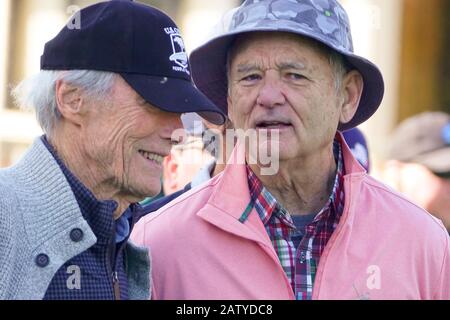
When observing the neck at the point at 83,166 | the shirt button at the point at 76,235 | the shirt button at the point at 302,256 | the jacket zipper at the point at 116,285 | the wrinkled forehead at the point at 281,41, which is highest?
the wrinkled forehead at the point at 281,41

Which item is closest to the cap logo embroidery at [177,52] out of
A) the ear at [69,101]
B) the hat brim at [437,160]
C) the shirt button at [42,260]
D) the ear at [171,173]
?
the ear at [69,101]

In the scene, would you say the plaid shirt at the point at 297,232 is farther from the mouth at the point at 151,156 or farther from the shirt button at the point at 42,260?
the shirt button at the point at 42,260

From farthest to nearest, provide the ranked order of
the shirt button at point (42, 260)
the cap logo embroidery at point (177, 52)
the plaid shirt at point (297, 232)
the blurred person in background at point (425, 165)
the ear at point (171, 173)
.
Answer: the blurred person in background at point (425, 165) < the ear at point (171, 173) < the plaid shirt at point (297, 232) < the cap logo embroidery at point (177, 52) < the shirt button at point (42, 260)

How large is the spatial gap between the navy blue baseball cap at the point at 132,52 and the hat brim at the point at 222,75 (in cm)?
39

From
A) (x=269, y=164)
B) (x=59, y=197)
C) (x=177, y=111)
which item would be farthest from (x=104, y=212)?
(x=269, y=164)

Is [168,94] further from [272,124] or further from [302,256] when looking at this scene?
[302,256]

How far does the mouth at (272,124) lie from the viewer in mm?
3805

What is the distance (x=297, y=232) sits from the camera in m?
3.83

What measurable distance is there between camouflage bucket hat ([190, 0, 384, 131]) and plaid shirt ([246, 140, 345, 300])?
0.39 metres

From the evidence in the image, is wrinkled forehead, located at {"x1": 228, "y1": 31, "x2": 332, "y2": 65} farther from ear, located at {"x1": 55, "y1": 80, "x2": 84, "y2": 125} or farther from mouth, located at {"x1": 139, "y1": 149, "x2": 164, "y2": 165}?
ear, located at {"x1": 55, "y1": 80, "x2": 84, "y2": 125}

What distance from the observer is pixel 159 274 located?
375cm

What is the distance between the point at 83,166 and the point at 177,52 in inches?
18.5

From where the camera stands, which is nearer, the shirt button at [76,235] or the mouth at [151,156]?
the shirt button at [76,235]

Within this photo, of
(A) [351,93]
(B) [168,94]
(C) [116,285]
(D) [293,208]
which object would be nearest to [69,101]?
(B) [168,94]
